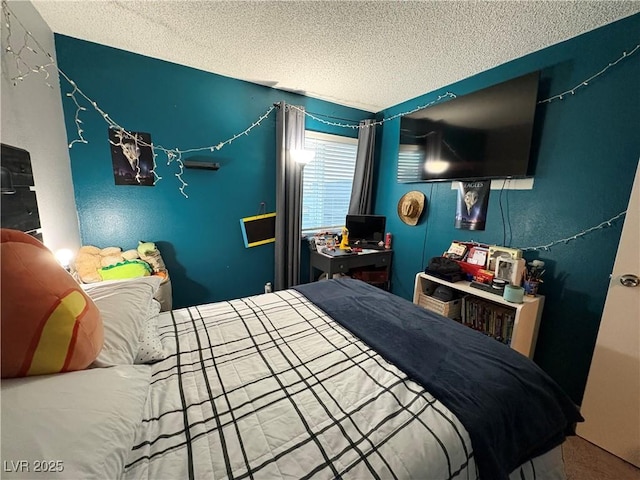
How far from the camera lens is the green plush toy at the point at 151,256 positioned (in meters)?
2.10

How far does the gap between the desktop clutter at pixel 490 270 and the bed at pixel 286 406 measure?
0.76 metres

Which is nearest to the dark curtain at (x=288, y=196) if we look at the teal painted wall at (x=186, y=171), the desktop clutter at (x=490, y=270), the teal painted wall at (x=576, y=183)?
the teal painted wall at (x=186, y=171)

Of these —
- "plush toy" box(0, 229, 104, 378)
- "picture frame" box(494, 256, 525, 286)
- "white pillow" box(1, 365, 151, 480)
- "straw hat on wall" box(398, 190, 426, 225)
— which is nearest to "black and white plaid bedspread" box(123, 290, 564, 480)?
"white pillow" box(1, 365, 151, 480)

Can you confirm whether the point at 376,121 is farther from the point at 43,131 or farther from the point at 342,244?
the point at 43,131

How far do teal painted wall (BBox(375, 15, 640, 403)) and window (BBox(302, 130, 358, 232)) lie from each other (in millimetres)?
1597

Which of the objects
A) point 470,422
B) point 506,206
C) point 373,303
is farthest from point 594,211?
point 470,422

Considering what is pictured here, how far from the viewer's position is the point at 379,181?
3273 millimetres

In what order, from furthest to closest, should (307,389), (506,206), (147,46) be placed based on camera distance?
(506,206)
(147,46)
(307,389)

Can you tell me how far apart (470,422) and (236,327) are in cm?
107

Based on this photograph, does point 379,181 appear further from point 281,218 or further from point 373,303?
point 373,303

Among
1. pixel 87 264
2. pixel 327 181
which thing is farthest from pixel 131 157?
pixel 327 181

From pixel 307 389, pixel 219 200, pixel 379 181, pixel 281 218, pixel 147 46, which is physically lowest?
pixel 307 389

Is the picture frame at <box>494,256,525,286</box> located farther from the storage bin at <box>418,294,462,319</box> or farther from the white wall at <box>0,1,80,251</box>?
the white wall at <box>0,1,80,251</box>

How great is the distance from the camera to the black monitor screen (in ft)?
9.89
